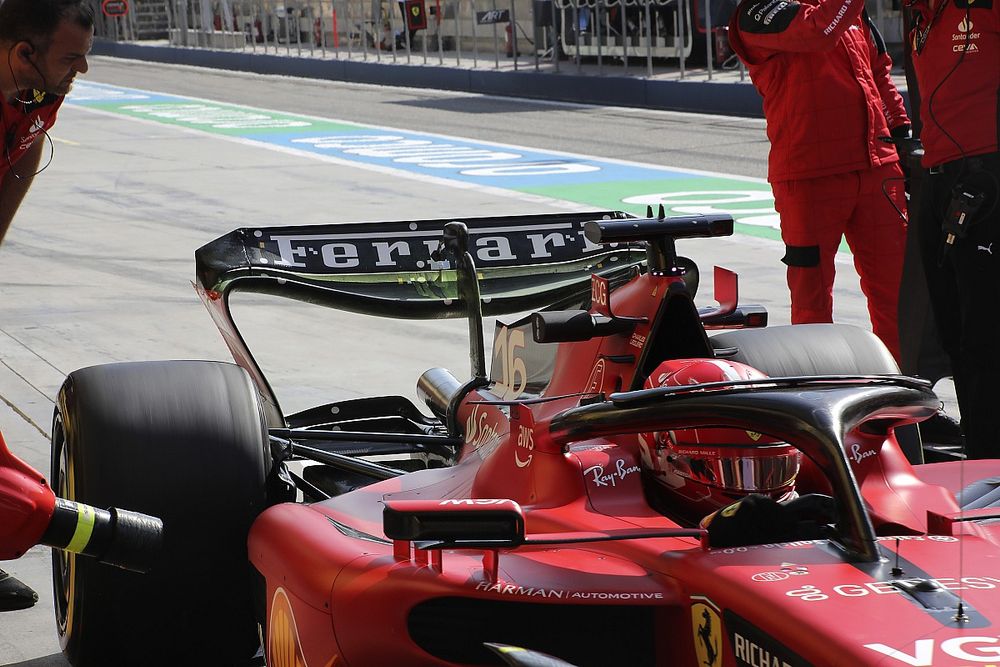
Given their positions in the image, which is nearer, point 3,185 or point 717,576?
point 717,576

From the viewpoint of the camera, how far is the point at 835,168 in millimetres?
5590

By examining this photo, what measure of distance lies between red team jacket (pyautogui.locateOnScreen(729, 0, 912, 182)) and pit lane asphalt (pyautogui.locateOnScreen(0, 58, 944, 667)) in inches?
80.9

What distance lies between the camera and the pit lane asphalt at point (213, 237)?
6969 millimetres

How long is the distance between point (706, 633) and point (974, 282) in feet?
7.65

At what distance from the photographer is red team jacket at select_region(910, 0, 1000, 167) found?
15.1 ft

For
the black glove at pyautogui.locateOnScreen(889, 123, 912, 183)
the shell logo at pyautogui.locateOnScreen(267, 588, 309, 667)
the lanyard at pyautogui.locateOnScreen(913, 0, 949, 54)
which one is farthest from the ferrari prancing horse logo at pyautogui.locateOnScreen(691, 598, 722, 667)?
the black glove at pyautogui.locateOnScreen(889, 123, 912, 183)

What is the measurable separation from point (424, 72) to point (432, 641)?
964 inches

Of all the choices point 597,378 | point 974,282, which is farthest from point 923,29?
point 597,378

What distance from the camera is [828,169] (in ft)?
18.3

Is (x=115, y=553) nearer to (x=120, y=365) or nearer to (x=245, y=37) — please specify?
(x=120, y=365)

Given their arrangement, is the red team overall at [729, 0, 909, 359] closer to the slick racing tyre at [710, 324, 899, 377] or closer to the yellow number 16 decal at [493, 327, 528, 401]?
the slick racing tyre at [710, 324, 899, 377]

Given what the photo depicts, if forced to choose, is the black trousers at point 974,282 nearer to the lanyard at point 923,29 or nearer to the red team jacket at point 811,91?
the lanyard at point 923,29

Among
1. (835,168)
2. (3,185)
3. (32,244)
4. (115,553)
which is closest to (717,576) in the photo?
(115,553)

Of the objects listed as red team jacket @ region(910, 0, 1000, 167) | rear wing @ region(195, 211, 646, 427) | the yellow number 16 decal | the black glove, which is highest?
red team jacket @ region(910, 0, 1000, 167)
